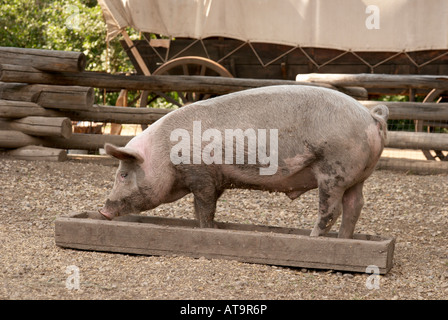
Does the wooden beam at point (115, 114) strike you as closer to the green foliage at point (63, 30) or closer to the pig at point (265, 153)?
the pig at point (265, 153)

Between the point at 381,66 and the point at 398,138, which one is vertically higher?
the point at 381,66

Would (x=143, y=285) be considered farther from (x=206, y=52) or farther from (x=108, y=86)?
(x=206, y=52)

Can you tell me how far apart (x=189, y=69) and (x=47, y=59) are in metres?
3.01

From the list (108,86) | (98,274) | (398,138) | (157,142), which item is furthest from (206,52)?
(98,274)

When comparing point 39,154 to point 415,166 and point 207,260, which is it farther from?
point 415,166

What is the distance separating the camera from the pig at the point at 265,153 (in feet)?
13.0

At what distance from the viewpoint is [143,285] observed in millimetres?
3711

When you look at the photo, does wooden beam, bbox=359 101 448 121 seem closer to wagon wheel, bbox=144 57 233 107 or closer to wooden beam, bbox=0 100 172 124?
wagon wheel, bbox=144 57 233 107

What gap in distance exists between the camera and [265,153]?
4.10 metres

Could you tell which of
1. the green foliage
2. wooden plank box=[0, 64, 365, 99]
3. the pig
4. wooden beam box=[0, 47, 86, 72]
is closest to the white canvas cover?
wooden plank box=[0, 64, 365, 99]

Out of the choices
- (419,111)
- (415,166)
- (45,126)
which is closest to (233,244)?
(45,126)

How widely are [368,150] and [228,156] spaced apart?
894 mm

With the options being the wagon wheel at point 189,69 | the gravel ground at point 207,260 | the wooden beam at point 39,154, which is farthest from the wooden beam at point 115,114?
the gravel ground at point 207,260

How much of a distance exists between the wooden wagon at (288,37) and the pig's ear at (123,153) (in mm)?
5600
